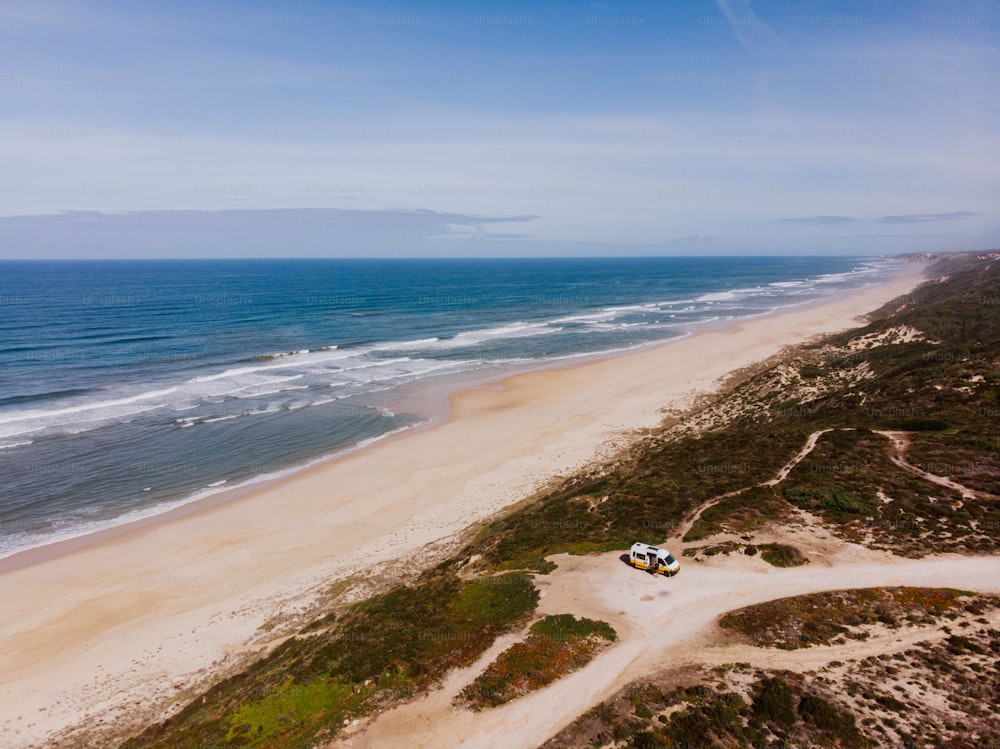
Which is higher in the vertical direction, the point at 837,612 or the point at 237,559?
the point at 837,612

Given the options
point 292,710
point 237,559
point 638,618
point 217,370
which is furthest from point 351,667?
point 217,370

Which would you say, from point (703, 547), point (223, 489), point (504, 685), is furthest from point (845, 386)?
point (223, 489)

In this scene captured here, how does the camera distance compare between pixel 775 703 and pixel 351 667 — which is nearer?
pixel 775 703

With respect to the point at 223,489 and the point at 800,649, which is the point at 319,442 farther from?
the point at 800,649

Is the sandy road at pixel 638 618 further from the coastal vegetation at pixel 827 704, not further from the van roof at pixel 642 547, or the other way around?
the van roof at pixel 642 547

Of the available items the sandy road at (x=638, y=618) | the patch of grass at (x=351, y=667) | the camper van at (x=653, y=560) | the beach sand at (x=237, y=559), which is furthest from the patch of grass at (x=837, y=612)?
the beach sand at (x=237, y=559)

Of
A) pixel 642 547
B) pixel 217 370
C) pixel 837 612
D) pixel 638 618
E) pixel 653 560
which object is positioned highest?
pixel 217 370

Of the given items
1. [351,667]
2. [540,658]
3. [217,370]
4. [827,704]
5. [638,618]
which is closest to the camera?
[827,704]

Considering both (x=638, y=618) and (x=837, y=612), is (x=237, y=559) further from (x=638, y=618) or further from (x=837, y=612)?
(x=837, y=612)
